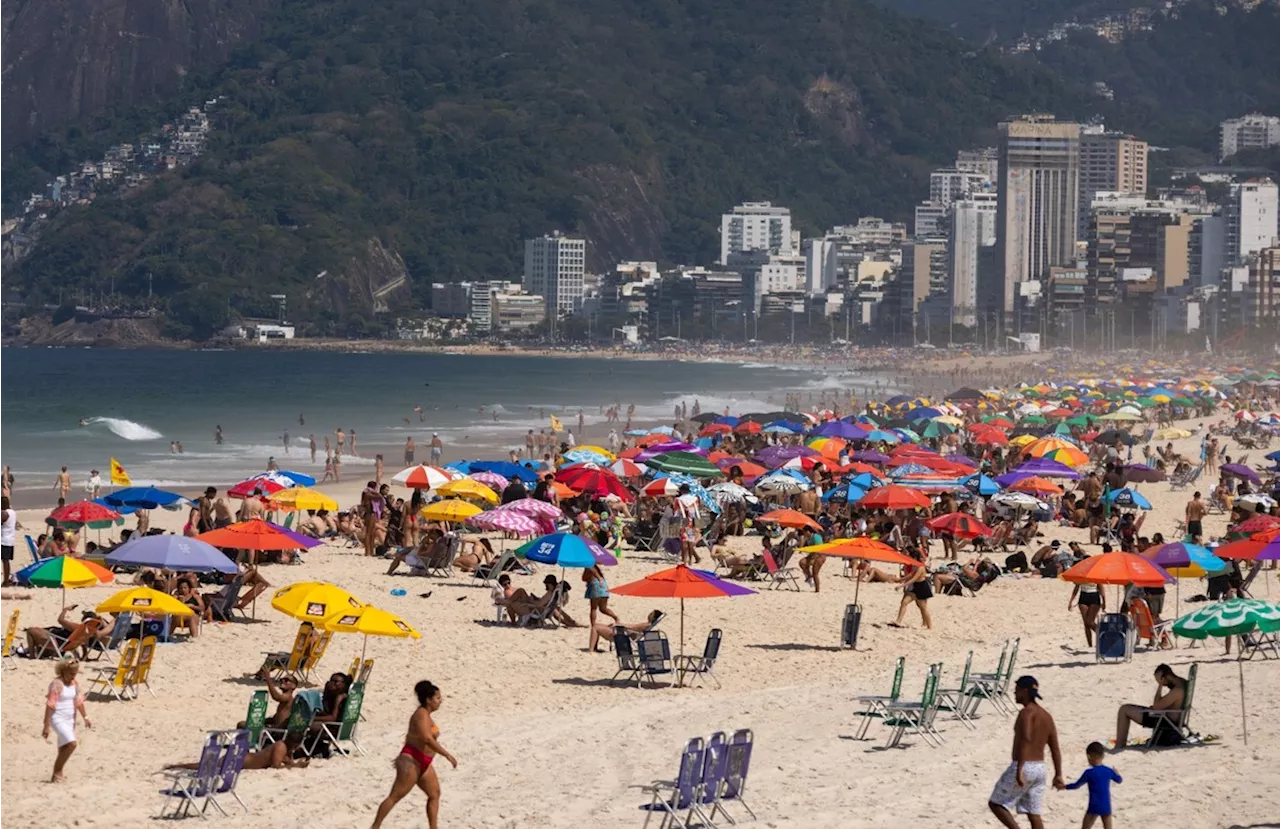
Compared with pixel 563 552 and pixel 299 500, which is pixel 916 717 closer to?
pixel 563 552

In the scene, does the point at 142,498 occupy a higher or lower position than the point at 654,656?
higher

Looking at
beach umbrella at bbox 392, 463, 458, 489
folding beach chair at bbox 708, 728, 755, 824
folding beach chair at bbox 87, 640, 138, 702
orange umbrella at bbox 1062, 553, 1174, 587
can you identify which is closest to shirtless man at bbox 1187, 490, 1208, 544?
orange umbrella at bbox 1062, 553, 1174, 587

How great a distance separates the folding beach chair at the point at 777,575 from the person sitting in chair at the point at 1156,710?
8.54 m

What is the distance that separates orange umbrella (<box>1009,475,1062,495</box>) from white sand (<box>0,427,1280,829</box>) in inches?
288

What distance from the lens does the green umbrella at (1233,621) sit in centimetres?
1283

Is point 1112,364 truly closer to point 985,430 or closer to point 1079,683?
point 985,430

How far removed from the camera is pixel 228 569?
54.7ft

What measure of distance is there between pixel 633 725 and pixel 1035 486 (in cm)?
1438

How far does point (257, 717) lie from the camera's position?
12570 millimetres

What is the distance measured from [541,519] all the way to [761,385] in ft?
276

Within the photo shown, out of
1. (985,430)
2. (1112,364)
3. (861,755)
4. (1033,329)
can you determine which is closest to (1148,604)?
(861,755)

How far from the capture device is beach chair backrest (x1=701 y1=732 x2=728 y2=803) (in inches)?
435

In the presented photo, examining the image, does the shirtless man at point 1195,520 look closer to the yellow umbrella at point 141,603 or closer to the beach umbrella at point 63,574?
the yellow umbrella at point 141,603

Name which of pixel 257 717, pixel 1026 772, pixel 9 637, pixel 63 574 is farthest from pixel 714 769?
pixel 63 574
